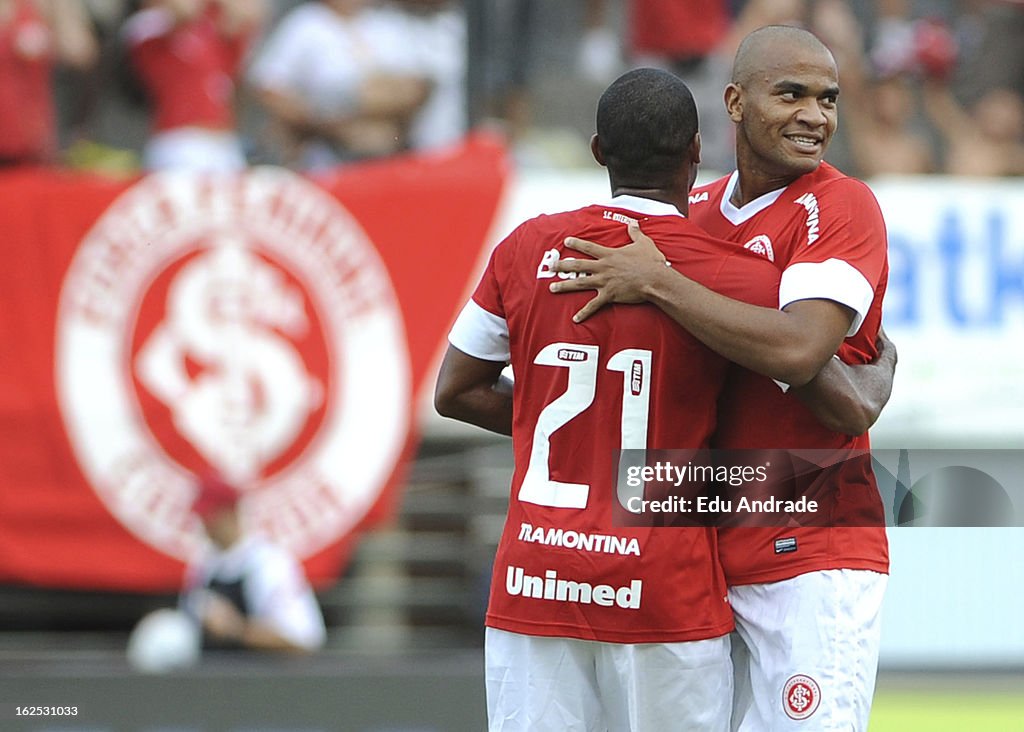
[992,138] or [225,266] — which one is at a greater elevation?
[992,138]

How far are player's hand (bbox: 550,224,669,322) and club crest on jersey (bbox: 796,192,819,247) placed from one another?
33 cm

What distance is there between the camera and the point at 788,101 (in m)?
3.62

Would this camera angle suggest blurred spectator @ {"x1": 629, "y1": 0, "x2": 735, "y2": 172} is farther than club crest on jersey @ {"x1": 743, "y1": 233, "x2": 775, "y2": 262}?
Yes

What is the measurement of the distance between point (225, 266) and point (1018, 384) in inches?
160

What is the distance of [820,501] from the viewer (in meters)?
3.69

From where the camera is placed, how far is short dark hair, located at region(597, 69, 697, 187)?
3.44 metres

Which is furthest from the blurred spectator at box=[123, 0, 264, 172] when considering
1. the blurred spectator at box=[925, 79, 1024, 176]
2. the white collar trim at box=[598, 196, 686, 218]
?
the white collar trim at box=[598, 196, 686, 218]

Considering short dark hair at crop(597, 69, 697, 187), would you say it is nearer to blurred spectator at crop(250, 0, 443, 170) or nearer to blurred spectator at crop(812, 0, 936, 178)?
blurred spectator at crop(250, 0, 443, 170)

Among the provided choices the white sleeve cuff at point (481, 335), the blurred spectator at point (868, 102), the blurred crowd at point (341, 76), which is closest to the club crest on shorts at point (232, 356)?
the blurred crowd at point (341, 76)

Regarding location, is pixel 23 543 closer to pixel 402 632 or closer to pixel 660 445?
pixel 402 632

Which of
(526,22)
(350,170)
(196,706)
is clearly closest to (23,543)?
(196,706)

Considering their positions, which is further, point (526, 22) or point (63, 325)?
point (526, 22)

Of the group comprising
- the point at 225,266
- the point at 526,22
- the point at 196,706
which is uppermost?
the point at 526,22

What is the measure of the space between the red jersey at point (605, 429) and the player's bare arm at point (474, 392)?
14cm
